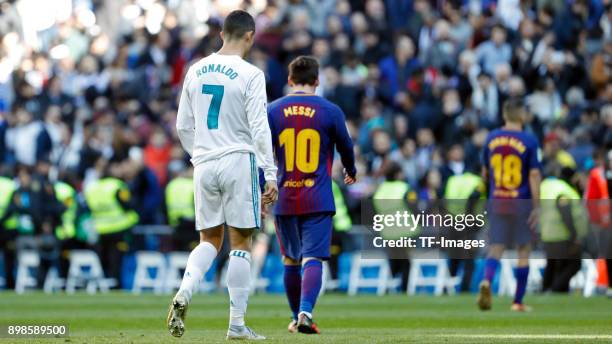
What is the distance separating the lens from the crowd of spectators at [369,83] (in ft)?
80.3

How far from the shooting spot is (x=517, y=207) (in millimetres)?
16453

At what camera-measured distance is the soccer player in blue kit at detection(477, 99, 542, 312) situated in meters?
16.3

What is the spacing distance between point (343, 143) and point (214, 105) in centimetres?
182

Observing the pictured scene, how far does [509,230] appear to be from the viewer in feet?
54.9

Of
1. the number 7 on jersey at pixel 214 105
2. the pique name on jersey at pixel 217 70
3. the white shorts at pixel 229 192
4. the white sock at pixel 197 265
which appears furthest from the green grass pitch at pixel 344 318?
the pique name on jersey at pixel 217 70

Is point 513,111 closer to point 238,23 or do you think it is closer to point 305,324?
point 305,324

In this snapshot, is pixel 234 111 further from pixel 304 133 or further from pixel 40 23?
pixel 40 23

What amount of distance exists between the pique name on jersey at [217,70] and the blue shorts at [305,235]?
1.94 m

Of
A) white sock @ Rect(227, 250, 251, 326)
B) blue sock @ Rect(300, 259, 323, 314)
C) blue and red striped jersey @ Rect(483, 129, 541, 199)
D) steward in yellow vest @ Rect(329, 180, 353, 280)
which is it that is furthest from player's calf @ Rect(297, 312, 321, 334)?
steward in yellow vest @ Rect(329, 180, 353, 280)

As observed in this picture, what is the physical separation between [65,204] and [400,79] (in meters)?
6.41

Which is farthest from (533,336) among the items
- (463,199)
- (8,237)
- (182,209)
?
(8,237)

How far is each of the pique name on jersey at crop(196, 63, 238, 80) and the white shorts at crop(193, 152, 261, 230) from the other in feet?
1.88

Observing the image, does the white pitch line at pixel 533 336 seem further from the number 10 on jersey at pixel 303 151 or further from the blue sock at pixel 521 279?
the blue sock at pixel 521 279

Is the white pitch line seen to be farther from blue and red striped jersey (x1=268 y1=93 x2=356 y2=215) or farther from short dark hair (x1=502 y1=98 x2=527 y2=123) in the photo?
short dark hair (x1=502 y1=98 x2=527 y2=123)
